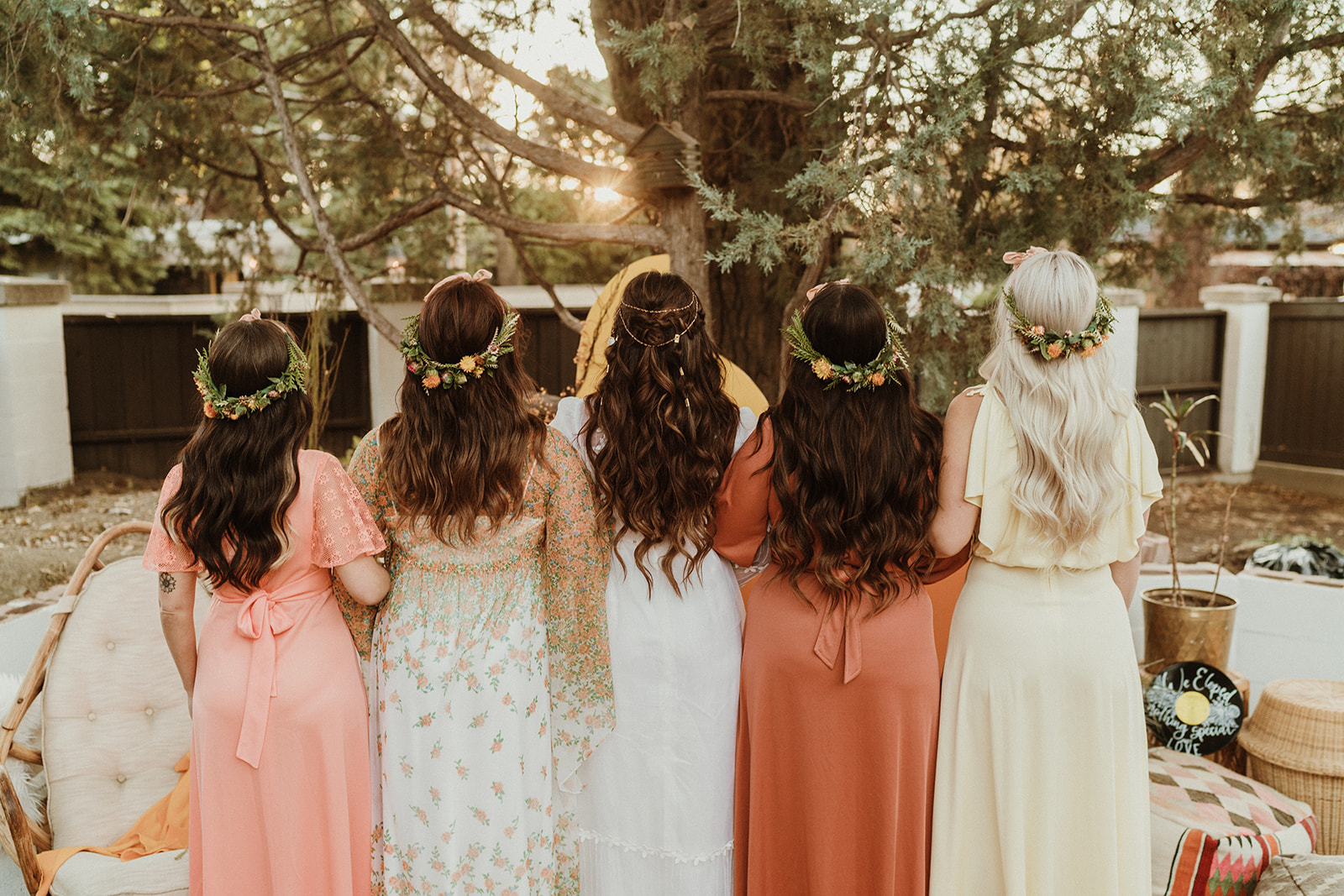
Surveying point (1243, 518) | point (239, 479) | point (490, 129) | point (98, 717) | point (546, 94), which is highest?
point (546, 94)

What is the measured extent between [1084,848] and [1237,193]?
3636 millimetres

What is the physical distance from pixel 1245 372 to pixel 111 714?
404 inches

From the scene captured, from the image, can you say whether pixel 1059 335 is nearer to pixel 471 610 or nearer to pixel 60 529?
pixel 471 610

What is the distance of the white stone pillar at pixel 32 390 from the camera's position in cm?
682

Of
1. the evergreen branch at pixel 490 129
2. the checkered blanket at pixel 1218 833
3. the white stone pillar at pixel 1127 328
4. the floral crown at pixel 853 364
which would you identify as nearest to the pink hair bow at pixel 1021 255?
the floral crown at pixel 853 364

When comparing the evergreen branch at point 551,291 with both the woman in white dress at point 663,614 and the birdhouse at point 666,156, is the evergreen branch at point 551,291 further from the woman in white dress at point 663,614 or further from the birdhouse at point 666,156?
the woman in white dress at point 663,614

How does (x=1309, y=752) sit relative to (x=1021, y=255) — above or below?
below

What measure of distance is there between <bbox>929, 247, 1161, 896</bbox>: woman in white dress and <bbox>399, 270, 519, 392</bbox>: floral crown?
3.57 feet

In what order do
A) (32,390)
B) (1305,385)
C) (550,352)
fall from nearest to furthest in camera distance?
(32,390) < (550,352) < (1305,385)

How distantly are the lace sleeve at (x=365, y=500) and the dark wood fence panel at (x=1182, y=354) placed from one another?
360 inches

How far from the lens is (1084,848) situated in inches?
92.6

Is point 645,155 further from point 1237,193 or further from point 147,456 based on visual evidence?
point 147,456

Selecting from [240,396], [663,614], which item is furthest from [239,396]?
[663,614]

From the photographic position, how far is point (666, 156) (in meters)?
3.66
